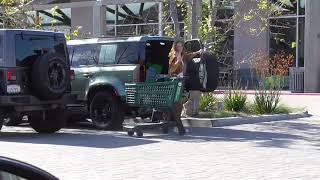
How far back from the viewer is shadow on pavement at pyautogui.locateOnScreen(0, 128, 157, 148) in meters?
10.7

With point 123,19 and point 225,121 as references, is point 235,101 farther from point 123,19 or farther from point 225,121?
point 123,19

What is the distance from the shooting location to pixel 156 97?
11.8 metres

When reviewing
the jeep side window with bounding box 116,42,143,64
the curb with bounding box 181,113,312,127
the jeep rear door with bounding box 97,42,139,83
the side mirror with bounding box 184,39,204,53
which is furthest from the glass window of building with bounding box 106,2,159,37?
the jeep side window with bounding box 116,42,143,64

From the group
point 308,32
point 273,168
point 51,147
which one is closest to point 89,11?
point 308,32

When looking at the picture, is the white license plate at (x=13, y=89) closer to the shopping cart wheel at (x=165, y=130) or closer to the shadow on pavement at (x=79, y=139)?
the shadow on pavement at (x=79, y=139)

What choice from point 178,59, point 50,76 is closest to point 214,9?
point 178,59

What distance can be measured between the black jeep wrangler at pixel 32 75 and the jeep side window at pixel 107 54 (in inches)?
51.4

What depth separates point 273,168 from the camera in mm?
8141

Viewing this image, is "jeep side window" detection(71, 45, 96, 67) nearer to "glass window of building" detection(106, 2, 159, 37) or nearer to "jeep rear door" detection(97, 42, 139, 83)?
"jeep rear door" detection(97, 42, 139, 83)

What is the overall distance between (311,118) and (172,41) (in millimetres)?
4587

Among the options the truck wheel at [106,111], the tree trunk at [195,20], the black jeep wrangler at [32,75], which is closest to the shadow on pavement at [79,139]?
the truck wheel at [106,111]

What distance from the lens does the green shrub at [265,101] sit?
15594 mm

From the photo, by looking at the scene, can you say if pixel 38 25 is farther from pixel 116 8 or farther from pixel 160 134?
pixel 116 8

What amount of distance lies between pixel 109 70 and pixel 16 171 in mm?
10261
